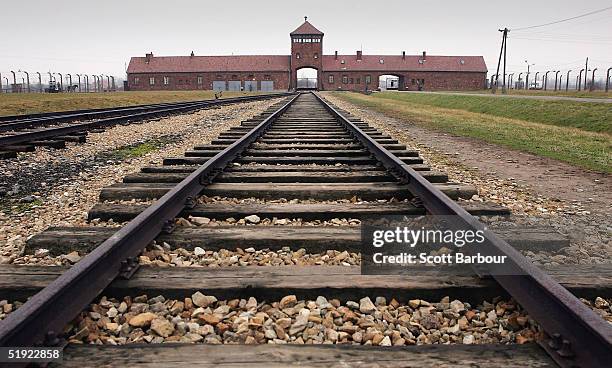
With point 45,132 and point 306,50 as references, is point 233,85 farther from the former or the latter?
point 45,132

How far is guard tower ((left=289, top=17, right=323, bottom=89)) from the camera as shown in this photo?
82.6 metres

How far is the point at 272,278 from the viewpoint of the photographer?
237 cm

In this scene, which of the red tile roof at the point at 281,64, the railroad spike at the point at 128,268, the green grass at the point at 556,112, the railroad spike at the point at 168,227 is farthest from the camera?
the red tile roof at the point at 281,64

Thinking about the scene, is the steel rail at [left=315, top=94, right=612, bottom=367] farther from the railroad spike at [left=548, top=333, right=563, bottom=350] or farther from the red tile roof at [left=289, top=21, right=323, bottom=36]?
the red tile roof at [left=289, top=21, right=323, bottom=36]

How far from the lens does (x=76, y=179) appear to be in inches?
209

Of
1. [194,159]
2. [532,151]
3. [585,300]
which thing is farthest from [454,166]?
[585,300]

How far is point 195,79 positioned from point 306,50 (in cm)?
2011

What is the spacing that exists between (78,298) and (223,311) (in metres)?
0.61

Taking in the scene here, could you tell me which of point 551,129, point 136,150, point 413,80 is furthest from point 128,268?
point 413,80

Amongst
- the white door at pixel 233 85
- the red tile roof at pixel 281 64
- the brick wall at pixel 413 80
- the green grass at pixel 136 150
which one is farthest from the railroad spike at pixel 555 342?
the white door at pixel 233 85

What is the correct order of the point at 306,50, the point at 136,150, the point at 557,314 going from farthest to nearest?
the point at 306,50, the point at 136,150, the point at 557,314

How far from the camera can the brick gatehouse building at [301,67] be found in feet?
271

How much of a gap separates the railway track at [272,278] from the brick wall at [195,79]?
7967cm

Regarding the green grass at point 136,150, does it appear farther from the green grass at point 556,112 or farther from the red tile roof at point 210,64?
the red tile roof at point 210,64
